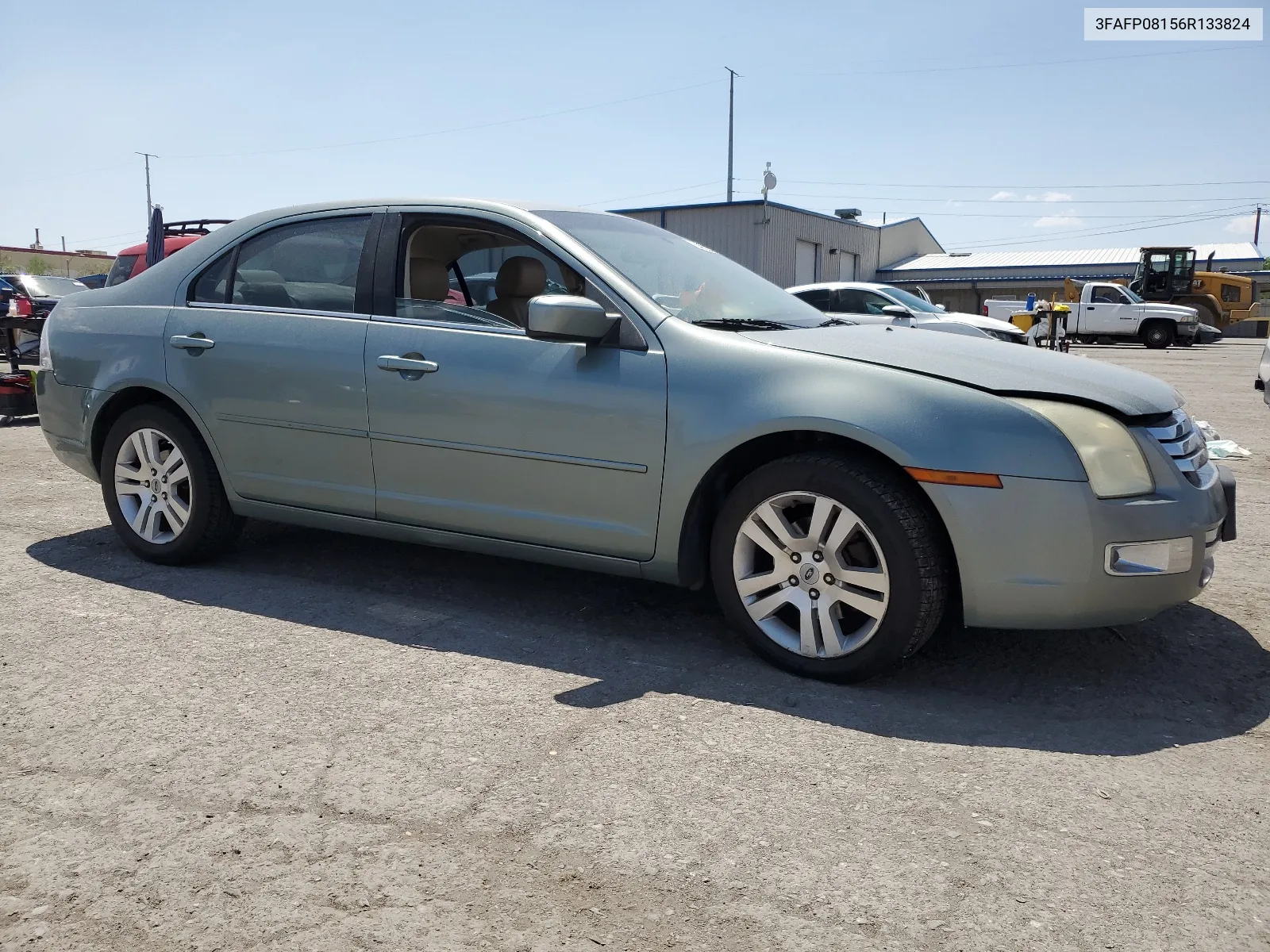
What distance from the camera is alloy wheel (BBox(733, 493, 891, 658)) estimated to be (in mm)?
3344

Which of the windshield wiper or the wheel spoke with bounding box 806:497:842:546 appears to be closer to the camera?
the wheel spoke with bounding box 806:497:842:546

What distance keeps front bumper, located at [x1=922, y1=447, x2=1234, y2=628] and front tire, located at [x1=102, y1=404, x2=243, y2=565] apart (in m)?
3.12

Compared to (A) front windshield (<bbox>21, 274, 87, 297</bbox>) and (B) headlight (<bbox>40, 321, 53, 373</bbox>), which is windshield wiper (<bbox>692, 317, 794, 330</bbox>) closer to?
(B) headlight (<bbox>40, 321, 53, 373</bbox>)

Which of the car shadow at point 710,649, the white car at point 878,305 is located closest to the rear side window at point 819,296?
the white car at point 878,305

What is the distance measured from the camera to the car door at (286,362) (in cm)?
428

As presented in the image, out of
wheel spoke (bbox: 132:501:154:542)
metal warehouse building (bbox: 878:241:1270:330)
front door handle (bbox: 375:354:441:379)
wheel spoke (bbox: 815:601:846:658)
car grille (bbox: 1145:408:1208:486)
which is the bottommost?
wheel spoke (bbox: 815:601:846:658)

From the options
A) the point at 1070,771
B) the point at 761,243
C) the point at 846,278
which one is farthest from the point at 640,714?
the point at 846,278

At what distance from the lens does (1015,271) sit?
50.9 metres

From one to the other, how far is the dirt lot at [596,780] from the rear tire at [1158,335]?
28.1m

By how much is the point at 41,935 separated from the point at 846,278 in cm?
4311

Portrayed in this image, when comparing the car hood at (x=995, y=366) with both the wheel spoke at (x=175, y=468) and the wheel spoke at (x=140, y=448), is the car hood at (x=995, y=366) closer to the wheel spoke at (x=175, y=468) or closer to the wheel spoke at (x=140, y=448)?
the wheel spoke at (x=175, y=468)

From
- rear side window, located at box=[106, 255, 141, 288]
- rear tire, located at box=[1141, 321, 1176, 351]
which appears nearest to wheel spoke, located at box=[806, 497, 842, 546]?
rear side window, located at box=[106, 255, 141, 288]

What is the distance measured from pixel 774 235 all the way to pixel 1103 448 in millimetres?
32353

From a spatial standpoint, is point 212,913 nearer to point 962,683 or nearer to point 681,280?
point 962,683
